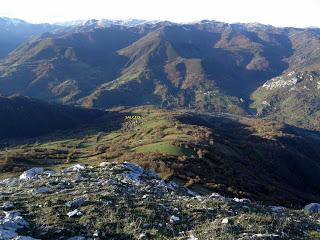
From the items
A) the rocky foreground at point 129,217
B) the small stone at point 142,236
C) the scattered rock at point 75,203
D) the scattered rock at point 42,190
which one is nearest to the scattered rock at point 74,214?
the rocky foreground at point 129,217

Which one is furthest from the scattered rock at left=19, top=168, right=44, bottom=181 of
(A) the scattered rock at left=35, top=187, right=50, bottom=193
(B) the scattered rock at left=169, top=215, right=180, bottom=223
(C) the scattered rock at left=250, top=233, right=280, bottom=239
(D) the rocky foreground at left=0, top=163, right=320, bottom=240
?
(C) the scattered rock at left=250, top=233, right=280, bottom=239

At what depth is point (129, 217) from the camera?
30344 mm

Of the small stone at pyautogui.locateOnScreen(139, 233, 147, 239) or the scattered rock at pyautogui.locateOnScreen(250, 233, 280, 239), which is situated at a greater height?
the scattered rock at pyautogui.locateOnScreen(250, 233, 280, 239)

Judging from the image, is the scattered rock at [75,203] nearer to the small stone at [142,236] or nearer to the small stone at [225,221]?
the small stone at [142,236]

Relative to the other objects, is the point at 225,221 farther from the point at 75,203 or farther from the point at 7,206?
the point at 7,206

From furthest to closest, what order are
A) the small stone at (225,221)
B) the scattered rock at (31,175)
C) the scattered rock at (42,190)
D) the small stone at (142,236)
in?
1. the scattered rock at (31,175)
2. the scattered rock at (42,190)
3. the small stone at (225,221)
4. the small stone at (142,236)

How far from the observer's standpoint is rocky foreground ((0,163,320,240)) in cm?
2748

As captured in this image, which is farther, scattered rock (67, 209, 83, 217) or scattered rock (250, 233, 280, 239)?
scattered rock (67, 209, 83, 217)

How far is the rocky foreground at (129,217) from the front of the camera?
27484 millimetres

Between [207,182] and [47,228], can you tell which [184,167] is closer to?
[207,182]

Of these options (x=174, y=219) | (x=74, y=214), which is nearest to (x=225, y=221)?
(x=174, y=219)

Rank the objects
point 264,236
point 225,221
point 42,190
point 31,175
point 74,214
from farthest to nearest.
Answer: point 31,175
point 42,190
point 74,214
point 225,221
point 264,236

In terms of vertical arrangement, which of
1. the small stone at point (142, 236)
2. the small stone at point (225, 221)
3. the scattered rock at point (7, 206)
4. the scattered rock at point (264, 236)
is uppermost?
the scattered rock at point (264, 236)

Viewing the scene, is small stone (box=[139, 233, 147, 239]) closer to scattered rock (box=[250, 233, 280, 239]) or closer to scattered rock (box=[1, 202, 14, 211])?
scattered rock (box=[250, 233, 280, 239])
